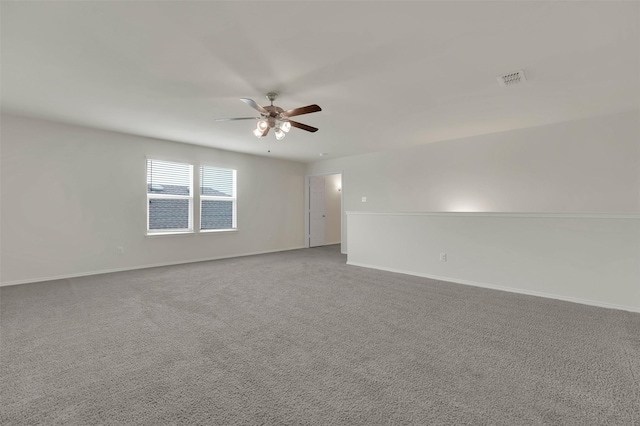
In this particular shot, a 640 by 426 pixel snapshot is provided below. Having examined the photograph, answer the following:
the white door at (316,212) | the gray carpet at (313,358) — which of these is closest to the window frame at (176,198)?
the gray carpet at (313,358)

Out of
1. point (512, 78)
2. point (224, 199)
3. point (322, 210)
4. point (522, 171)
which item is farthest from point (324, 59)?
point (322, 210)

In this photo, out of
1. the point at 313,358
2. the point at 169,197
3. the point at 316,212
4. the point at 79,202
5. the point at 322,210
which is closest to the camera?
the point at 313,358

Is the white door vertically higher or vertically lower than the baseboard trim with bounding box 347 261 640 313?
higher

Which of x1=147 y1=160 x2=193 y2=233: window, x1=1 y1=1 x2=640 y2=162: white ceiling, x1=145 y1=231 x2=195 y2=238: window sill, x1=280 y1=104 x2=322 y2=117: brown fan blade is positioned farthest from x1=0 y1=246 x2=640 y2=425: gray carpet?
x1=1 y1=1 x2=640 y2=162: white ceiling

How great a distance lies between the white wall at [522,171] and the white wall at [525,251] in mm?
1122

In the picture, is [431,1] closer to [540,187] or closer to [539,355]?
[539,355]

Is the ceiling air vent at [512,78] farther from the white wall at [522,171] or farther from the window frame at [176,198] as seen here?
the window frame at [176,198]

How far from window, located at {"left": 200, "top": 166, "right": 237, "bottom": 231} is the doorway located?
237 cm

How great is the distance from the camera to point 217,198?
6.34 meters

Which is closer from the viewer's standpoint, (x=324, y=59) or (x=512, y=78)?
(x=324, y=59)

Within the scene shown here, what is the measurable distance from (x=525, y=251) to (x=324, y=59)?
365 centimetres

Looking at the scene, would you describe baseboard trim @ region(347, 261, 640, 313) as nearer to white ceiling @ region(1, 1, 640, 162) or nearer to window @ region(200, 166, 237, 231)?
white ceiling @ region(1, 1, 640, 162)

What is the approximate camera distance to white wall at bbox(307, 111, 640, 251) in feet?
13.0

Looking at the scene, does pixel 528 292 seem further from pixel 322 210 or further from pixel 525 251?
pixel 322 210
